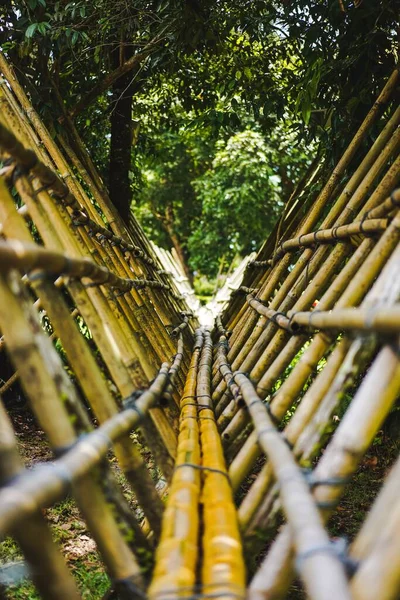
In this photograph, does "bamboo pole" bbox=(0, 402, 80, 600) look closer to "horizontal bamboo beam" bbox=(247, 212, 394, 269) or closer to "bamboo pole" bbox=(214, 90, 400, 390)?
"horizontal bamboo beam" bbox=(247, 212, 394, 269)

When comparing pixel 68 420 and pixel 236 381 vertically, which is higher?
pixel 236 381

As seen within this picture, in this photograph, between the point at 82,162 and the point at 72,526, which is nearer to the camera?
the point at 72,526

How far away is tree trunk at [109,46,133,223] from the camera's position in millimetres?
3197

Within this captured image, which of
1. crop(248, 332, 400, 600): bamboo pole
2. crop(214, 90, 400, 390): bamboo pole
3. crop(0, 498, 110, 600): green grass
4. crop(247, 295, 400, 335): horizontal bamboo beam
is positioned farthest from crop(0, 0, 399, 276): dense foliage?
crop(0, 498, 110, 600): green grass

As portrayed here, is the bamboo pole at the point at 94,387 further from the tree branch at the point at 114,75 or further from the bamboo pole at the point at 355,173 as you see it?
the tree branch at the point at 114,75

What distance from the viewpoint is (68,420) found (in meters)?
0.75

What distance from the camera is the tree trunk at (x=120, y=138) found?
10.5 ft

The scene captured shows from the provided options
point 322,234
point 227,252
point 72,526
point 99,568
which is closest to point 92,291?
point 322,234

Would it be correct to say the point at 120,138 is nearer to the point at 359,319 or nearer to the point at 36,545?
the point at 359,319

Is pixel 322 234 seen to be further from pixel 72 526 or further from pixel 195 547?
pixel 72 526

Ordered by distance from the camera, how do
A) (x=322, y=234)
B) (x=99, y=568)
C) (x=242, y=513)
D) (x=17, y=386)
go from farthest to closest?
1. (x=17, y=386)
2. (x=99, y=568)
3. (x=322, y=234)
4. (x=242, y=513)

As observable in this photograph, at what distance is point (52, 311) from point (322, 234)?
1.02m

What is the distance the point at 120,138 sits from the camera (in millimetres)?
3234

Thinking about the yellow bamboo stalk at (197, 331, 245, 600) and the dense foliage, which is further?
the dense foliage
